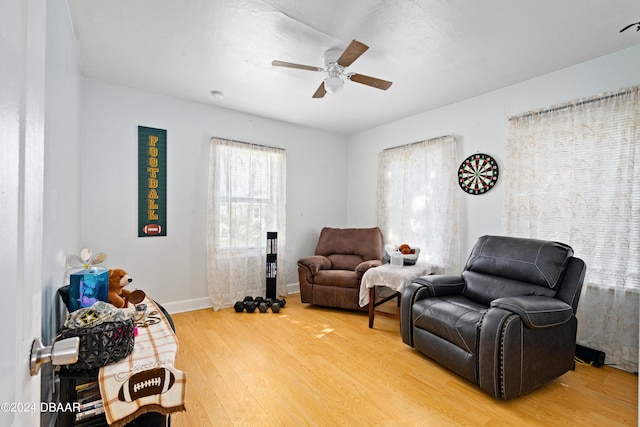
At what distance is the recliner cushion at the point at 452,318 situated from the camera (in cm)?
215

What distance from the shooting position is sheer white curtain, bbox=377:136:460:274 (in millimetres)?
3633

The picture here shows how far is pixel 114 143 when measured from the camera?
10.6 ft

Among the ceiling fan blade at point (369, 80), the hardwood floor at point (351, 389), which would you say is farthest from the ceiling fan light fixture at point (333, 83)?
the hardwood floor at point (351, 389)

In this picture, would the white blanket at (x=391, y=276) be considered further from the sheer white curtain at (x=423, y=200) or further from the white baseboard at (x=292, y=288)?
the white baseboard at (x=292, y=288)

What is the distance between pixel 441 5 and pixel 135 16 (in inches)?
83.0

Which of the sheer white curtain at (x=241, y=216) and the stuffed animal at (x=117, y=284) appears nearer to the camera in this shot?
the stuffed animal at (x=117, y=284)

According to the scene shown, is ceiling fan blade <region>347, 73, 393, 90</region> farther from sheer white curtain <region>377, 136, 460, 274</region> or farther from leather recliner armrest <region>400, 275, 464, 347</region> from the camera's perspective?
leather recliner armrest <region>400, 275, 464, 347</region>

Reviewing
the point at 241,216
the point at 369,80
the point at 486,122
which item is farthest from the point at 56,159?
the point at 486,122

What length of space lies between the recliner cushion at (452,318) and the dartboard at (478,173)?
1.36 metres

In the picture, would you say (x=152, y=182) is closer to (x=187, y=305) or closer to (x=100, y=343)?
(x=187, y=305)

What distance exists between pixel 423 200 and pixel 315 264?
166 centimetres

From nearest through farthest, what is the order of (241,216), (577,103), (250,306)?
(577,103) → (250,306) → (241,216)

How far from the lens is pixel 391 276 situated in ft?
10.6

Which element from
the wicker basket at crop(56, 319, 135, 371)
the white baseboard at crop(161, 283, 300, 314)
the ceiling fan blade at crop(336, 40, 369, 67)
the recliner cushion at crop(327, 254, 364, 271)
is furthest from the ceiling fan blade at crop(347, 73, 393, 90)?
the white baseboard at crop(161, 283, 300, 314)
